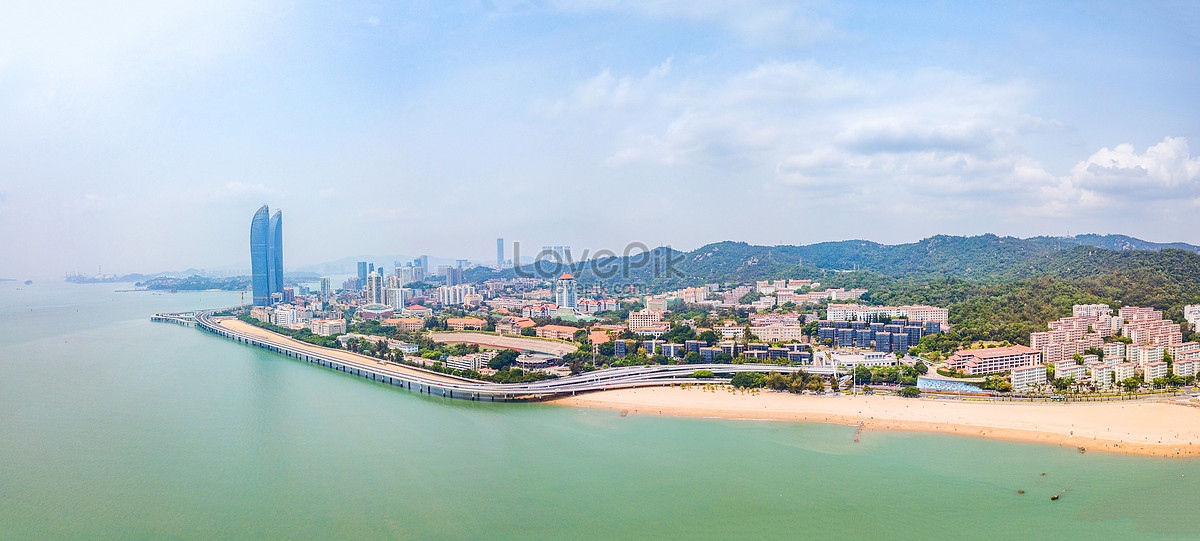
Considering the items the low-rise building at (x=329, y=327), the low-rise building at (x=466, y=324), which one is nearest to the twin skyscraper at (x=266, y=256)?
the low-rise building at (x=329, y=327)

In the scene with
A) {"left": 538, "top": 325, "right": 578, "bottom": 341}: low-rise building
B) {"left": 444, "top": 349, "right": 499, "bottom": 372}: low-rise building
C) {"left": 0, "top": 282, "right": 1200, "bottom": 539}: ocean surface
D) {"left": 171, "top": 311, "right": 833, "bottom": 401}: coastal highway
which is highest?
{"left": 538, "top": 325, "right": 578, "bottom": 341}: low-rise building

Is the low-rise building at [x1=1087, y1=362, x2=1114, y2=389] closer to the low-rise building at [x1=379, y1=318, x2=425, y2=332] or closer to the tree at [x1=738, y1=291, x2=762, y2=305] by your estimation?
the tree at [x1=738, y1=291, x2=762, y2=305]

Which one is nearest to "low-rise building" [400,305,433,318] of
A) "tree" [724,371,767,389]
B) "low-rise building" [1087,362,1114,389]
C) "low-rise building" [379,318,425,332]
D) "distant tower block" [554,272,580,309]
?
"low-rise building" [379,318,425,332]

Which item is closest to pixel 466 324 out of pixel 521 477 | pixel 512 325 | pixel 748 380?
pixel 512 325

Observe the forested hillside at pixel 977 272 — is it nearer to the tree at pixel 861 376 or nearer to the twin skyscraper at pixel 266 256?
the tree at pixel 861 376

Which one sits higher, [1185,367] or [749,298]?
[749,298]

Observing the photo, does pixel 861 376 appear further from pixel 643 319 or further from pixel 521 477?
pixel 643 319
